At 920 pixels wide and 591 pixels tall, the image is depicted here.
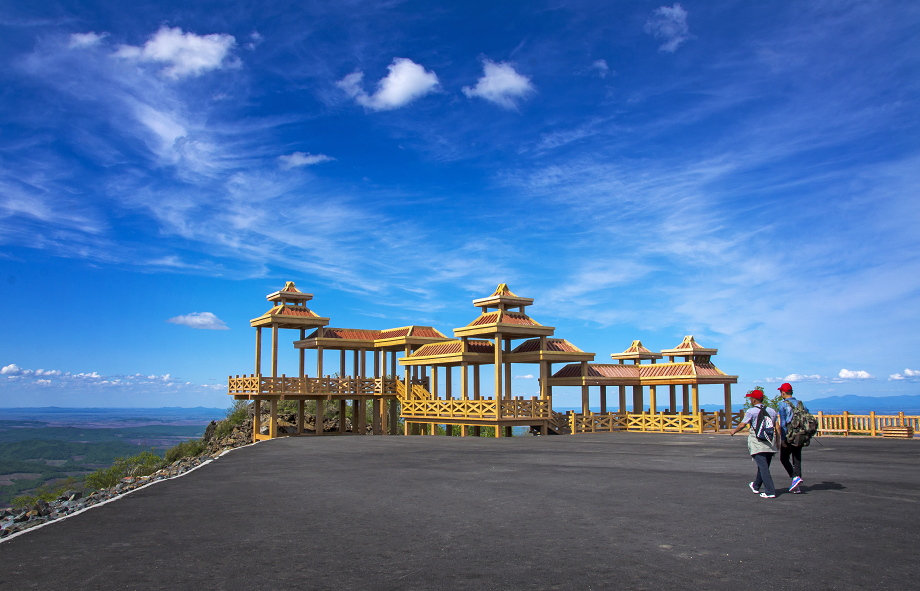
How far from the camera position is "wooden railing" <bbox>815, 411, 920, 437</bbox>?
29.7 metres

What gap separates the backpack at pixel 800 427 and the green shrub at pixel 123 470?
36.8 m

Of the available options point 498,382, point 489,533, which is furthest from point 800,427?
point 498,382

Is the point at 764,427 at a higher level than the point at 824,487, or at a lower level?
higher

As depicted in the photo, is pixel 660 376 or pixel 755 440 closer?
pixel 755 440

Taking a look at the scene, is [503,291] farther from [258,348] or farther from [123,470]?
[123,470]

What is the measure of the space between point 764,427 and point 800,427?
82 cm

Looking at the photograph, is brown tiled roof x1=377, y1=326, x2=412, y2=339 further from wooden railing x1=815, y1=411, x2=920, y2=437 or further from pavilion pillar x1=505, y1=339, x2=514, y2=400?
wooden railing x1=815, y1=411, x2=920, y2=437

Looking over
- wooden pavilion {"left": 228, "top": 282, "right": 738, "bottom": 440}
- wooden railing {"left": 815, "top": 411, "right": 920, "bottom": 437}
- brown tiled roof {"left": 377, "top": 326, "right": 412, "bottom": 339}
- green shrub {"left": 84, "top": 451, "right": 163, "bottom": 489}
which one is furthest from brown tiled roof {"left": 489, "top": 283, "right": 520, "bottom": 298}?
green shrub {"left": 84, "top": 451, "right": 163, "bottom": 489}

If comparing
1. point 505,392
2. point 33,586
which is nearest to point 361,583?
point 33,586

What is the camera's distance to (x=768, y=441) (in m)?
10.6

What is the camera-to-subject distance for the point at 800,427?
430 inches

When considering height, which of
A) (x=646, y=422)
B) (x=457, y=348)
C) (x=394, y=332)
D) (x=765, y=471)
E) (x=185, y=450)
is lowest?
(x=185, y=450)

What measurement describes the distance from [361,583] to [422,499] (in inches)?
188

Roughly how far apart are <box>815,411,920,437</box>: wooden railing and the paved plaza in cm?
1723
